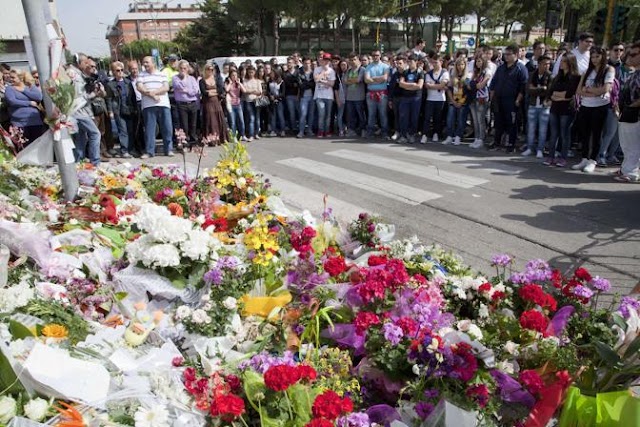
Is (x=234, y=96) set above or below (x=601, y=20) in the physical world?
below

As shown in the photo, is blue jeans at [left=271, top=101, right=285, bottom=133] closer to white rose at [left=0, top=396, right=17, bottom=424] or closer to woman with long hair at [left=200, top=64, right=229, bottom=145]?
woman with long hair at [left=200, top=64, right=229, bottom=145]

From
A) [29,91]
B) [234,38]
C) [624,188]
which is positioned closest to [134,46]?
[234,38]

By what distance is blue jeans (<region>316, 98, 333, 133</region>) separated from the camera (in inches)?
476

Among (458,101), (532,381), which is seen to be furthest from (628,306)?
(458,101)

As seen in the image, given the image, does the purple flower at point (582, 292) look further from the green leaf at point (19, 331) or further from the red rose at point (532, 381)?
the green leaf at point (19, 331)

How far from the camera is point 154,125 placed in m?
10.0

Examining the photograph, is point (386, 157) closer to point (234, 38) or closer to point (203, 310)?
point (203, 310)

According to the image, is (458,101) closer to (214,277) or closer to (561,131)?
(561,131)

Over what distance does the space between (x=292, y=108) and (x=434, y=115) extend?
3575 millimetres

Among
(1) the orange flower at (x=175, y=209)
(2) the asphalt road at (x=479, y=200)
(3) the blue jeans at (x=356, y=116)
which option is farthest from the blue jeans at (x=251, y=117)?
(1) the orange flower at (x=175, y=209)

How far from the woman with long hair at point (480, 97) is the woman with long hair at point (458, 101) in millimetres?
159

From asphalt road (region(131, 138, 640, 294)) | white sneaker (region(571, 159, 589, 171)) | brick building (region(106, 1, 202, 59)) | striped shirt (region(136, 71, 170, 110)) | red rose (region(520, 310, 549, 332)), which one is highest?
brick building (region(106, 1, 202, 59))

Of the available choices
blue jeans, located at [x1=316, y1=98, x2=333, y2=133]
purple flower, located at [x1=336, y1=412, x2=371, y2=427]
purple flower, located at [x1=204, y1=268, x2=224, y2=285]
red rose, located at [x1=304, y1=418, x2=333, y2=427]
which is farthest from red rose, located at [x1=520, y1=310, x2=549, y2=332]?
blue jeans, located at [x1=316, y1=98, x2=333, y2=133]

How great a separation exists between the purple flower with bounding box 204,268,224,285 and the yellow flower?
0.80 meters
